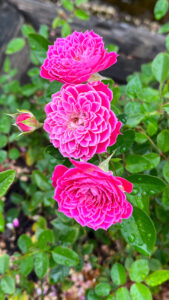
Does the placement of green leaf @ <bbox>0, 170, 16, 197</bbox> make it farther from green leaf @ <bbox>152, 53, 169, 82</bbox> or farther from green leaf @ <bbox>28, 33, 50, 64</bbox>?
green leaf @ <bbox>152, 53, 169, 82</bbox>

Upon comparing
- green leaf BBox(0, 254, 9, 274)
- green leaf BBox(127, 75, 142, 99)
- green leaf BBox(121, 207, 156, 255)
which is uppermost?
green leaf BBox(127, 75, 142, 99)

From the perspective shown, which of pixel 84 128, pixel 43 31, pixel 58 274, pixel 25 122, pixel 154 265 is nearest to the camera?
pixel 84 128

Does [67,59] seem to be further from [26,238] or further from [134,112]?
[26,238]

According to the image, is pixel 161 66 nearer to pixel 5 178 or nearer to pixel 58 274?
pixel 5 178

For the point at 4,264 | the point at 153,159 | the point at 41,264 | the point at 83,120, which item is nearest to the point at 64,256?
the point at 41,264

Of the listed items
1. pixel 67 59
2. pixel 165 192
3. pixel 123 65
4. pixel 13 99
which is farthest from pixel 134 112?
pixel 123 65

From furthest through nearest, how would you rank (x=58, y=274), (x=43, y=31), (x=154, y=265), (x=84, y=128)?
(x=43, y=31) → (x=154, y=265) → (x=58, y=274) → (x=84, y=128)

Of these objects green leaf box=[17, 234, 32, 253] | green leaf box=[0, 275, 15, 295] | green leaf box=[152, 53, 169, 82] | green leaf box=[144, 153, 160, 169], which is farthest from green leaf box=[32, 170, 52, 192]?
green leaf box=[152, 53, 169, 82]

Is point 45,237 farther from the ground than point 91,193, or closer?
closer
